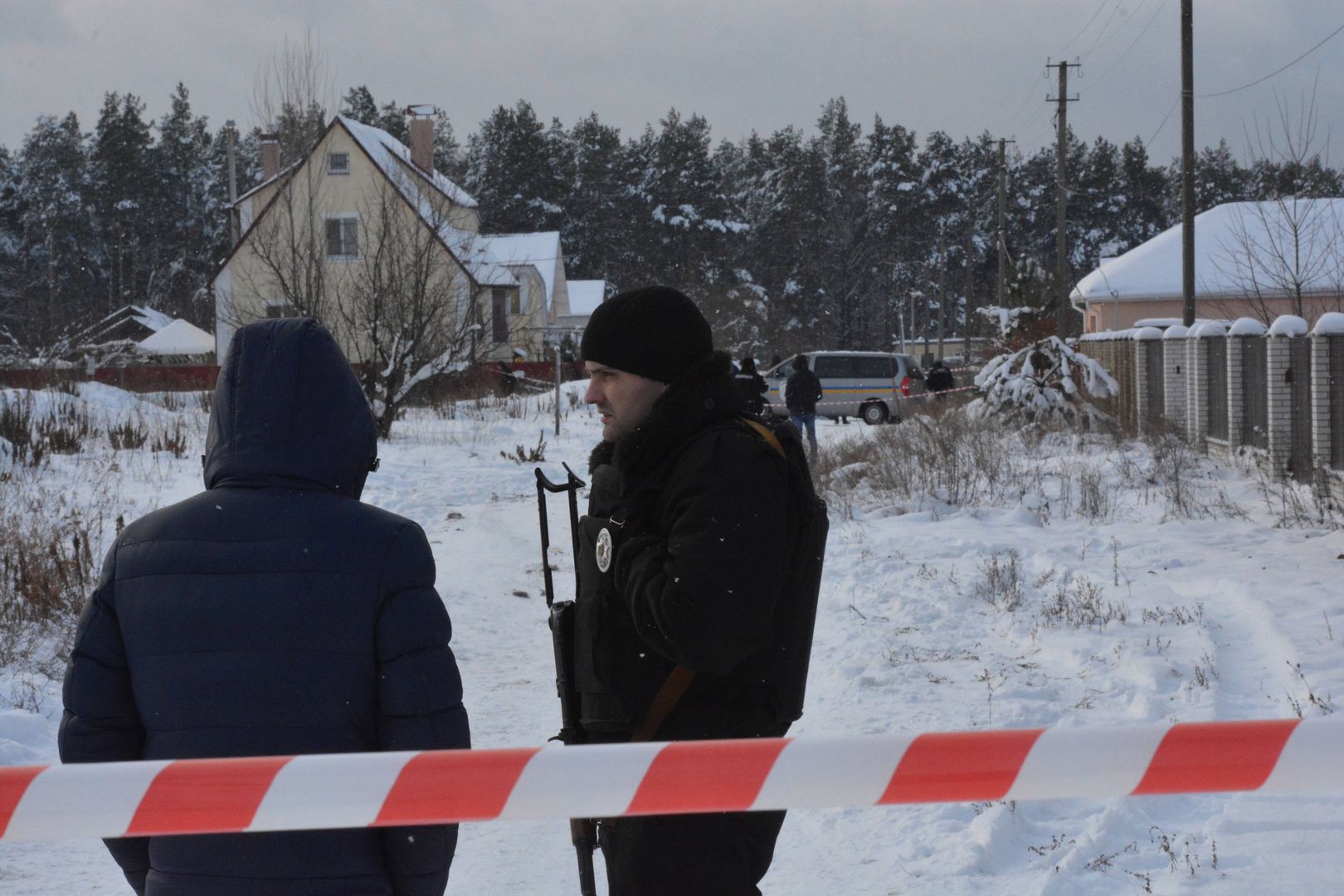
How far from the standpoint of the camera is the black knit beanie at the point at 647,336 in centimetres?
276

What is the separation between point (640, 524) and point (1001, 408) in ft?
64.4

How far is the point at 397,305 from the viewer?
23547 millimetres

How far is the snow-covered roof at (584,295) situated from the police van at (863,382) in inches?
1252

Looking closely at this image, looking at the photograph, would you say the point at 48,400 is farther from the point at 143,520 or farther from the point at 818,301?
the point at 818,301

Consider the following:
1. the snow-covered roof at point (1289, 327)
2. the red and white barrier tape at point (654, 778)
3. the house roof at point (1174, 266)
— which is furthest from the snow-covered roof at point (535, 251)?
the red and white barrier tape at point (654, 778)

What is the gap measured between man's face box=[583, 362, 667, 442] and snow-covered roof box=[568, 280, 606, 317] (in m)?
62.5

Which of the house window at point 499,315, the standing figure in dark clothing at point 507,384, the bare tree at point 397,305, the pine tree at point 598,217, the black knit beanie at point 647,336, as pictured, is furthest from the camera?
the pine tree at point 598,217

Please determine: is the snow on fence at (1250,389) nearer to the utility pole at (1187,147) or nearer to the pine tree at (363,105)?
the utility pole at (1187,147)

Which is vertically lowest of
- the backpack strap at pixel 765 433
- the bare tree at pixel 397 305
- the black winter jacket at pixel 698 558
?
the black winter jacket at pixel 698 558

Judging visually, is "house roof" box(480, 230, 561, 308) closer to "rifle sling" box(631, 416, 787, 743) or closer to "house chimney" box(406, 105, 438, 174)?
"house chimney" box(406, 105, 438, 174)

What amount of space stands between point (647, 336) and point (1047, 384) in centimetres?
1939

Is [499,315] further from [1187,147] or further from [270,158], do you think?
[1187,147]

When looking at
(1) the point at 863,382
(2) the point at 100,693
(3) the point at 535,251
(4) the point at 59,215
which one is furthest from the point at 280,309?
(4) the point at 59,215

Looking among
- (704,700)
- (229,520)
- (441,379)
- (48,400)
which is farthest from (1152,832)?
(441,379)
